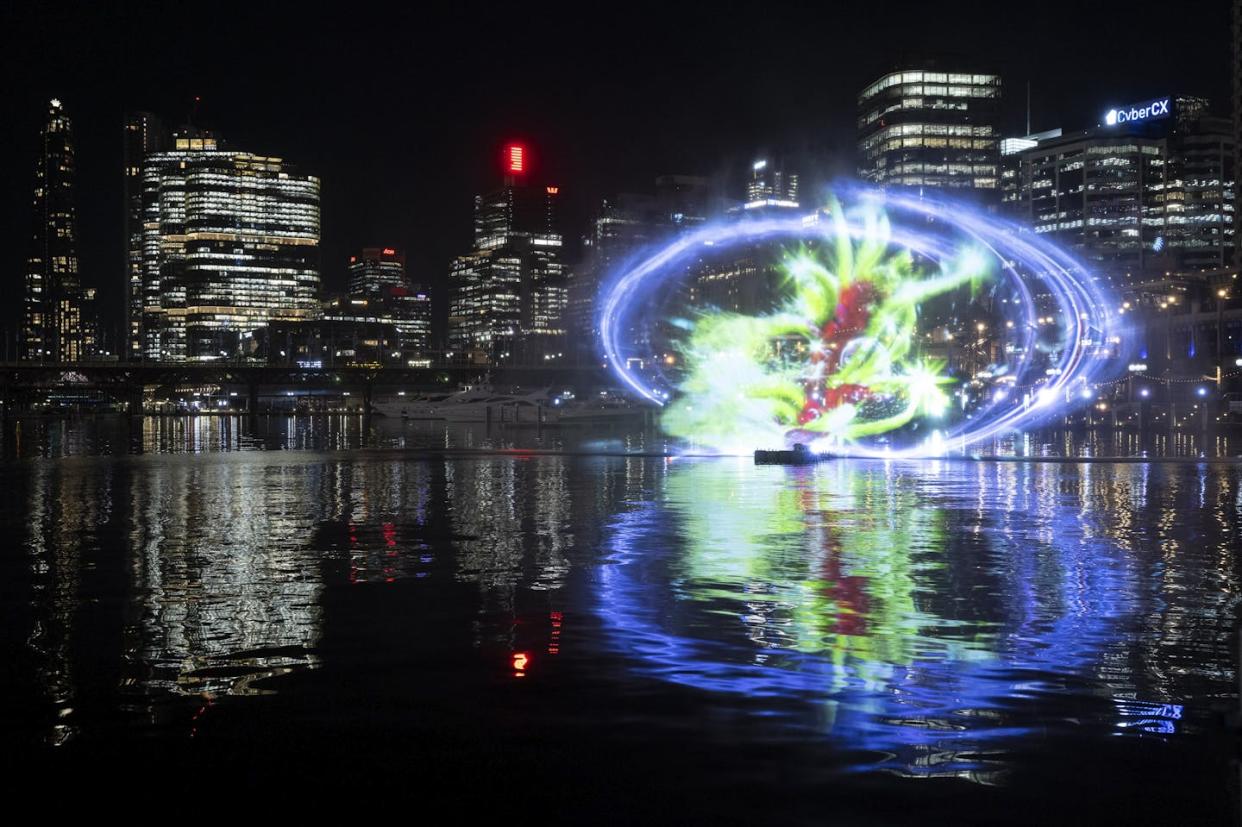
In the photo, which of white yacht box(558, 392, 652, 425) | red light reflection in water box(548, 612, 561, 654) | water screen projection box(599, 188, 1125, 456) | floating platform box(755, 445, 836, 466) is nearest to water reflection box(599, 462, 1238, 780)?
red light reflection in water box(548, 612, 561, 654)

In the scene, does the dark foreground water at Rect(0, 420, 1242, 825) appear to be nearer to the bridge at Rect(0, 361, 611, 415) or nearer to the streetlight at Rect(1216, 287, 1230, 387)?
the streetlight at Rect(1216, 287, 1230, 387)

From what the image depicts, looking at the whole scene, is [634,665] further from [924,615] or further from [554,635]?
[924,615]

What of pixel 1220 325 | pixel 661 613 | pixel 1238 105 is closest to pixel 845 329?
pixel 661 613

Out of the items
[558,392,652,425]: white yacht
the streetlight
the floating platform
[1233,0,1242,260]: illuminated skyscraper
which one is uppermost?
[1233,0,1242,260]: illuminated skyscraper

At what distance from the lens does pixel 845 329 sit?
183 feet

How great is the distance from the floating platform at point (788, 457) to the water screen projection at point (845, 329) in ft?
17.5

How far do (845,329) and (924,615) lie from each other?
39.0m

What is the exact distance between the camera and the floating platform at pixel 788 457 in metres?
53.5

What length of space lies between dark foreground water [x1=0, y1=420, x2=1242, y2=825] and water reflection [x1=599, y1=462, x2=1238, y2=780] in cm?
7

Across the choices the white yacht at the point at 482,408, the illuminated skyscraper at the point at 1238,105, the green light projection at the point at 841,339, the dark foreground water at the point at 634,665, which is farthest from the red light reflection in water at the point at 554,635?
the illuminated skyscraper at the point at 1238,105

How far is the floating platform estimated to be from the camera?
5350cm

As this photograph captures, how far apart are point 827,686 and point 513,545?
43.7 feet

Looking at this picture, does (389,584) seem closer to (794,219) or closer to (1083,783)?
(1083,783)

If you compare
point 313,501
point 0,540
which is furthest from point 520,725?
point 313,501
